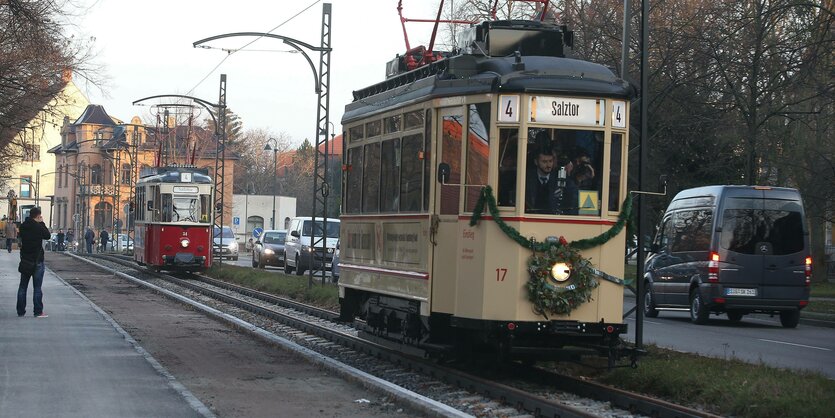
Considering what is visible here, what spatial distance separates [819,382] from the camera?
460 inches

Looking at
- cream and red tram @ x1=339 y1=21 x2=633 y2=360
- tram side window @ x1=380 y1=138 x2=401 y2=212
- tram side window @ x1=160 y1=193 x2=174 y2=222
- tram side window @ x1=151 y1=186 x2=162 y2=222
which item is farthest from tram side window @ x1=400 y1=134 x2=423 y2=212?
tram side window @ x1=151 y1=186 x2=162 y2=222

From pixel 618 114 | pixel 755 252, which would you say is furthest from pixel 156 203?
pixel 618 114

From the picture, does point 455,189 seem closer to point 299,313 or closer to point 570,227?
point 570,227

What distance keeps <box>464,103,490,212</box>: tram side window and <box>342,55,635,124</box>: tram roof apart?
23cm

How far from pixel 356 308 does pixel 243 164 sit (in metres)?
122

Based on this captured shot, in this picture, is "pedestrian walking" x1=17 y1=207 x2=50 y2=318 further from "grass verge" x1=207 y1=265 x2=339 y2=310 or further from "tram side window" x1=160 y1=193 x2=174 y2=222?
"tram side window" x1=160 y1=193 x2=174 y2=222

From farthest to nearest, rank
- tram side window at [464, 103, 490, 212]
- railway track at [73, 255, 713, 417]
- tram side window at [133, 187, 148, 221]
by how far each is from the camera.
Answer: tram side window at [133, 187, 148, 221] < tram side window at [464, 103, 490, 212] < railway track at [73, 255, 713, 417]

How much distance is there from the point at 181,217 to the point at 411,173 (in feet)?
87.1

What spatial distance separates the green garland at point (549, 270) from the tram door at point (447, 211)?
1.56 feet

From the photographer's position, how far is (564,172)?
1266 centimetres

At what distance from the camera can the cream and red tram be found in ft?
40.7

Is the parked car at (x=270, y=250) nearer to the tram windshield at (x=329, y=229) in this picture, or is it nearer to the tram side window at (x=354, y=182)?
the tram windshield at (x=329, y=229)

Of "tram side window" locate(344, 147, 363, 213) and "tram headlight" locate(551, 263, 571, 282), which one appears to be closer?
"tram headlight" locate(551, 263, 571, 282)

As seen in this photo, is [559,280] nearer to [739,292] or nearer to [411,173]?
[411,173]
